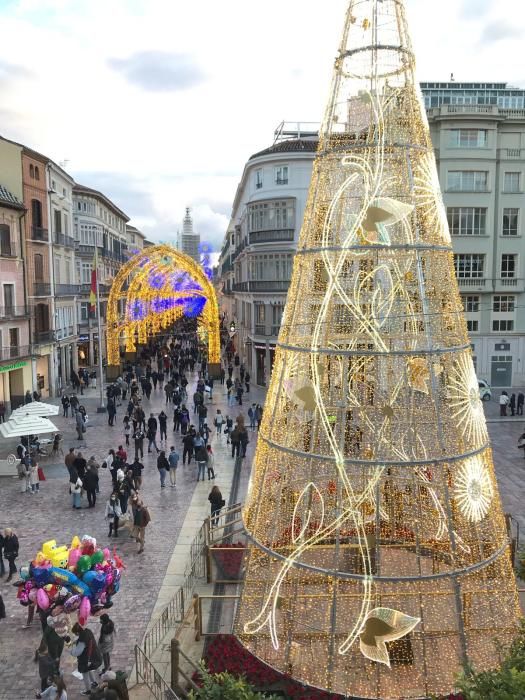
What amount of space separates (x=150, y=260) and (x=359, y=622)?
37493mm

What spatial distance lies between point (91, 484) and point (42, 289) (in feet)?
68.7

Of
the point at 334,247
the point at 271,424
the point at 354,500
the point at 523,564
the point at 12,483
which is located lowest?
the point at 12,483

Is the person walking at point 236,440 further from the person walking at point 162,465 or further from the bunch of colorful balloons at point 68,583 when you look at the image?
the bunch of colorful balloons at point 68,583

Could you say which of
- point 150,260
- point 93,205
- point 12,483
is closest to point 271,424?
point 12,483

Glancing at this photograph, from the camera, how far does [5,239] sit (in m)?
31.5

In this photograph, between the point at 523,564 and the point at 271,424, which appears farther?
the point at 271,424

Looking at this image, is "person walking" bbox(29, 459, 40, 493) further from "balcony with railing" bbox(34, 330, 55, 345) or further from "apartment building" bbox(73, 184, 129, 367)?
"apartment building" bbox(73, 184, 129, 367)

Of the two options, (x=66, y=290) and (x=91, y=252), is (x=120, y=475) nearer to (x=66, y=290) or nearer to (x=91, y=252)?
(x=66, y=290)

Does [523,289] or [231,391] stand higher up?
[523,289]

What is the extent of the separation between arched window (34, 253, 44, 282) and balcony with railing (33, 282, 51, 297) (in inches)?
11.1

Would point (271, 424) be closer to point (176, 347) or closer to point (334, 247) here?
point (334, 247)

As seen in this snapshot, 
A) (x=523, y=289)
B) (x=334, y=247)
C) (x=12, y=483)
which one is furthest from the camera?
(x=523, y=289)

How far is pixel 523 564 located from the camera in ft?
27.7

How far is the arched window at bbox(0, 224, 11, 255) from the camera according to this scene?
1226 inches
